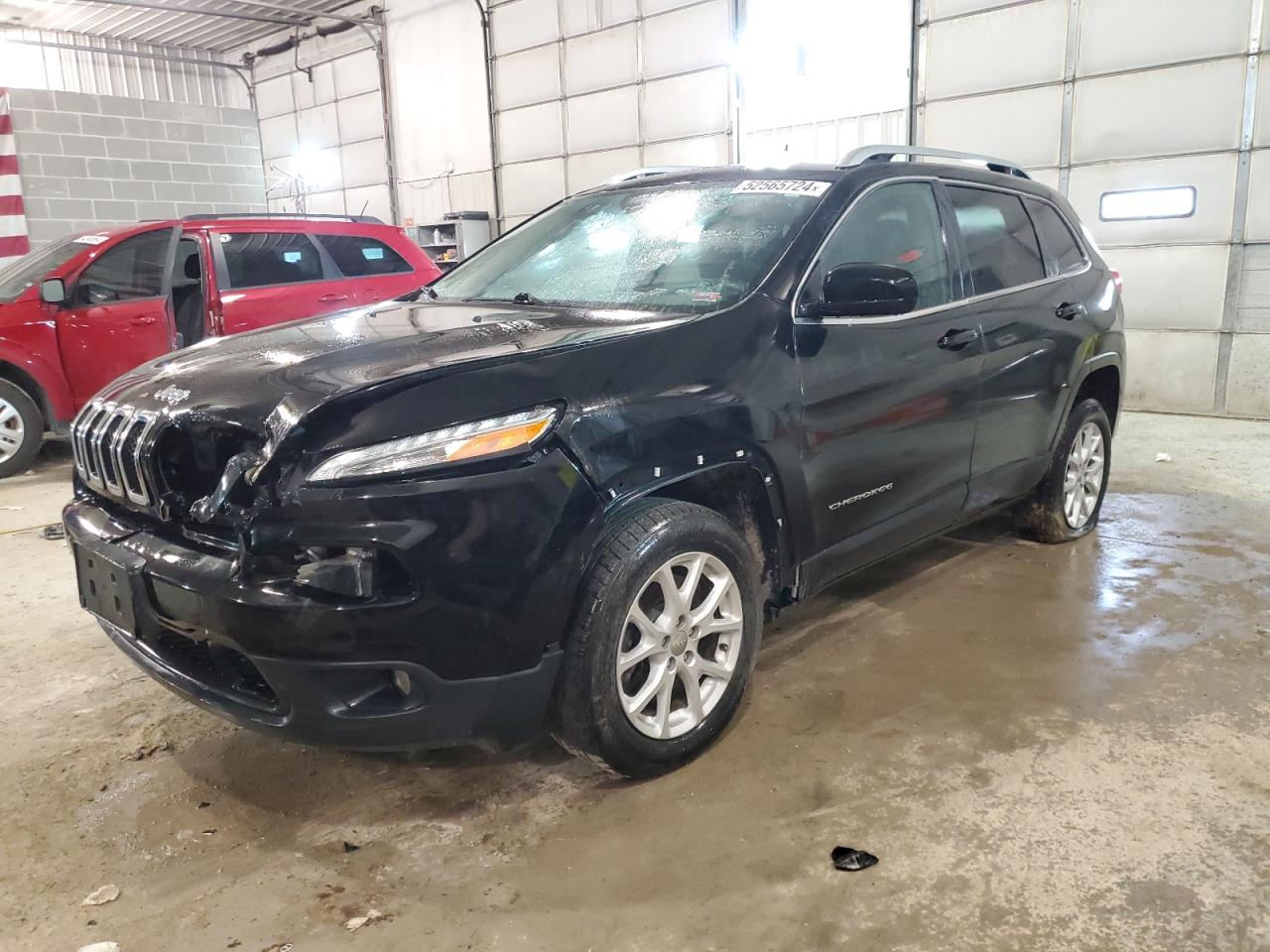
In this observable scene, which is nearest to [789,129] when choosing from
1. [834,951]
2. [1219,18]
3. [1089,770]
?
[1219,18]

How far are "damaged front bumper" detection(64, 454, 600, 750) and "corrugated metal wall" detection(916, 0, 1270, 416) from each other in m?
8.07

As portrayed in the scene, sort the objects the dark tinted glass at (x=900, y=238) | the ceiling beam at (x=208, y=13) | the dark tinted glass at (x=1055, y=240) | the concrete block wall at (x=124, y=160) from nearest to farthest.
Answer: the dark tinted glass at (x=900, y=238)
the dark tinted glass at (x=1055, y=240)
the concrete block wall at (x=124, y=160)
the ceiling beam at (x=208, y=13)

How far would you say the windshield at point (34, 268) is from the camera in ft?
20.0

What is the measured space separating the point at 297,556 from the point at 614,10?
11.7 metres

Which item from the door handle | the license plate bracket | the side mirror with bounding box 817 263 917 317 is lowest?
the license plate bracket

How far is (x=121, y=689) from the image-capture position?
117 inches

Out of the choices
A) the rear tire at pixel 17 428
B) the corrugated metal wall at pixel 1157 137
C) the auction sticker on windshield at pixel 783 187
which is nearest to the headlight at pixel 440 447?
the auction sticker on windshield at pixel 783 187

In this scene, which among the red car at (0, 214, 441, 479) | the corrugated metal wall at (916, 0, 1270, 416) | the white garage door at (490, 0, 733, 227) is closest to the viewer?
the red car at (0, 214, 441, 479)

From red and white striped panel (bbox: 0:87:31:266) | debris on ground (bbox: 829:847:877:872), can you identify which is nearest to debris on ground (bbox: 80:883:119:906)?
debris on ground (bbox: 829:847:877:872)

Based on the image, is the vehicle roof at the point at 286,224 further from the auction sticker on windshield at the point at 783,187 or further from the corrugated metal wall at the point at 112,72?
the corrugated metal wall at the point at 112,72

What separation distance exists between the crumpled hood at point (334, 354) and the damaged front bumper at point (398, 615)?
11.4 inches

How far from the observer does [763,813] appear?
2.21 m

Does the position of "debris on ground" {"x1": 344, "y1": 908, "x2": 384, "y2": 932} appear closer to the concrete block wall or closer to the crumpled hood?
the crumpled hood

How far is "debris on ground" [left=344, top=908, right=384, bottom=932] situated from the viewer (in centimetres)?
186
